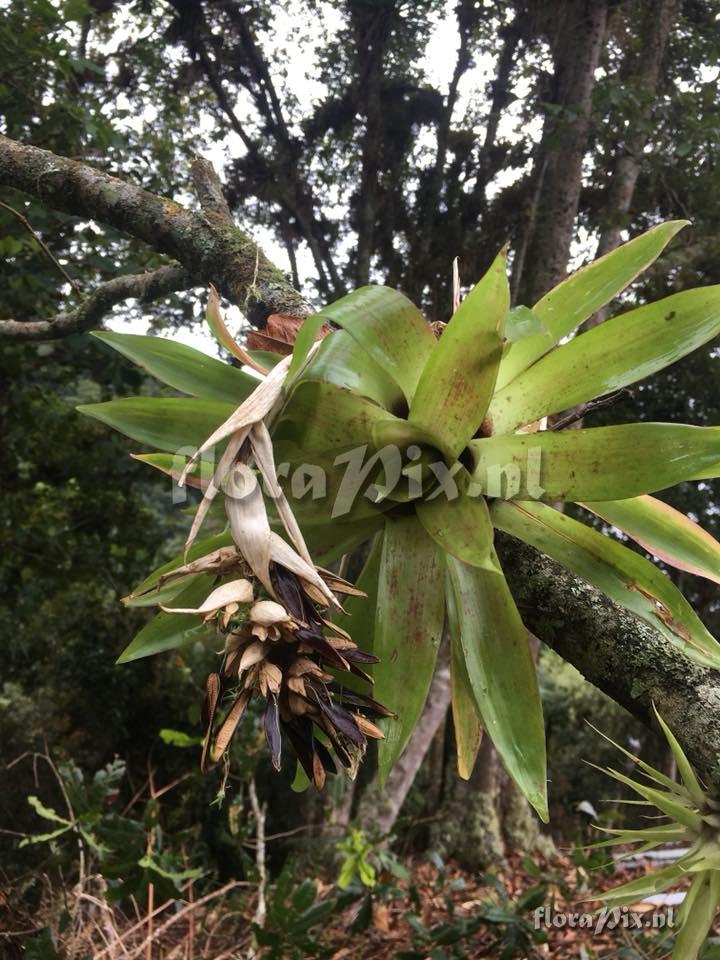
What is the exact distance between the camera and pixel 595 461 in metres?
0.53

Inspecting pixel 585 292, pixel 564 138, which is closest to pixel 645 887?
pixel 585 292

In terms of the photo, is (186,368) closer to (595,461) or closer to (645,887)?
(595,461)

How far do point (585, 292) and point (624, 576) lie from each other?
257mm

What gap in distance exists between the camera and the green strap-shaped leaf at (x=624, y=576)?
1.85ft

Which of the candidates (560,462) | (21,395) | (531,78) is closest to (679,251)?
(531,78)

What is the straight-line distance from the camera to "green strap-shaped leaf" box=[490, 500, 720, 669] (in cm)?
56

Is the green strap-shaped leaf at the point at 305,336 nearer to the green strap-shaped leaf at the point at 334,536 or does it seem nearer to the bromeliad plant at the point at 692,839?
the green strap-shaped leaf at the point at 334,536

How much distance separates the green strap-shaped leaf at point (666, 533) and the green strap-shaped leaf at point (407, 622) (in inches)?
6.5

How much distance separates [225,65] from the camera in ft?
15.2

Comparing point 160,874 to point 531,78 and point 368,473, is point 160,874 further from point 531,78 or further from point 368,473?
point 531,78

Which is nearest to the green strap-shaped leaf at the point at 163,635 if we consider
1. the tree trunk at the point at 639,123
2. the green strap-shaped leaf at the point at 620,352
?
the green strap-shaped leaf at the point at 620,352

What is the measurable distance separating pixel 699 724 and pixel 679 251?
3.78 metres

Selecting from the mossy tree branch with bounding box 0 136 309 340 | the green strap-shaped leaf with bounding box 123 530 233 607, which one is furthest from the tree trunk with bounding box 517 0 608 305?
the green strap-shaped leaf with bounding box 123 530 233 607

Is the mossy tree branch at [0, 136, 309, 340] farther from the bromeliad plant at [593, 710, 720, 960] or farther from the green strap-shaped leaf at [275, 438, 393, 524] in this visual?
the bromeliad plant at [593, 710, 720, 960]
